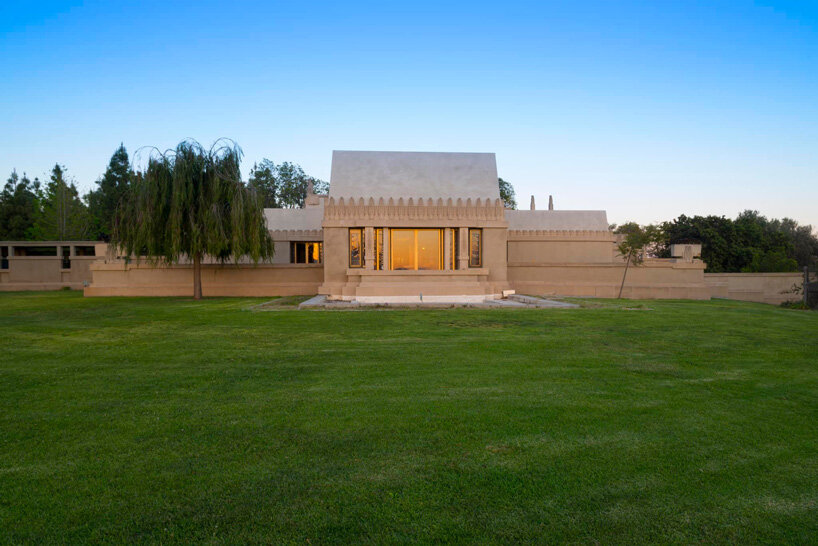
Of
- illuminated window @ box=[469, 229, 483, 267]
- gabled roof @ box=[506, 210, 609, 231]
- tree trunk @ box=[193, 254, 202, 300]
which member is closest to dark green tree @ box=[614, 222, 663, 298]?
illuminated window @ box=[469, 229, 483, 267]

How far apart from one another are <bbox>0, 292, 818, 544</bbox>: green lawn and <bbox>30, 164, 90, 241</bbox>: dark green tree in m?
55.5

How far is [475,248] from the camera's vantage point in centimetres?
2291

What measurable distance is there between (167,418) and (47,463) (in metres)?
1.18

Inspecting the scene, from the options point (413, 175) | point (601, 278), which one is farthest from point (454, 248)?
point (601, 278)

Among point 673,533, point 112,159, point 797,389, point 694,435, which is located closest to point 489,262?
point 797,389

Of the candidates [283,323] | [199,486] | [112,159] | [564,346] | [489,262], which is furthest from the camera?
[112,159]

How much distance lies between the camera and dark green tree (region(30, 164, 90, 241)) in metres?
54.0

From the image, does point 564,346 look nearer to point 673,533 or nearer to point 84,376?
point 673,533

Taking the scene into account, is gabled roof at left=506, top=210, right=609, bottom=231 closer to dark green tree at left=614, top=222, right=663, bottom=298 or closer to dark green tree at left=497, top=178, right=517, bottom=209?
dark green tree at left=614, top=222, right=663, bottom=298

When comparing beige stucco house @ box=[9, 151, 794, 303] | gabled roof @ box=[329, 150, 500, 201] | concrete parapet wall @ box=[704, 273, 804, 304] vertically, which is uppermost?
gabled roof @ box=[329, 150, 500, 201]

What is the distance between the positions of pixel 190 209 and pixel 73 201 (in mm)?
51503

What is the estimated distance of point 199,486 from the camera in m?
3.55

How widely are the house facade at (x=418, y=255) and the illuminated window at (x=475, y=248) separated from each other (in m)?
0.05

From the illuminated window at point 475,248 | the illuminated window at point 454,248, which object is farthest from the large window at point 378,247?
the illuminated window at point 475,248
